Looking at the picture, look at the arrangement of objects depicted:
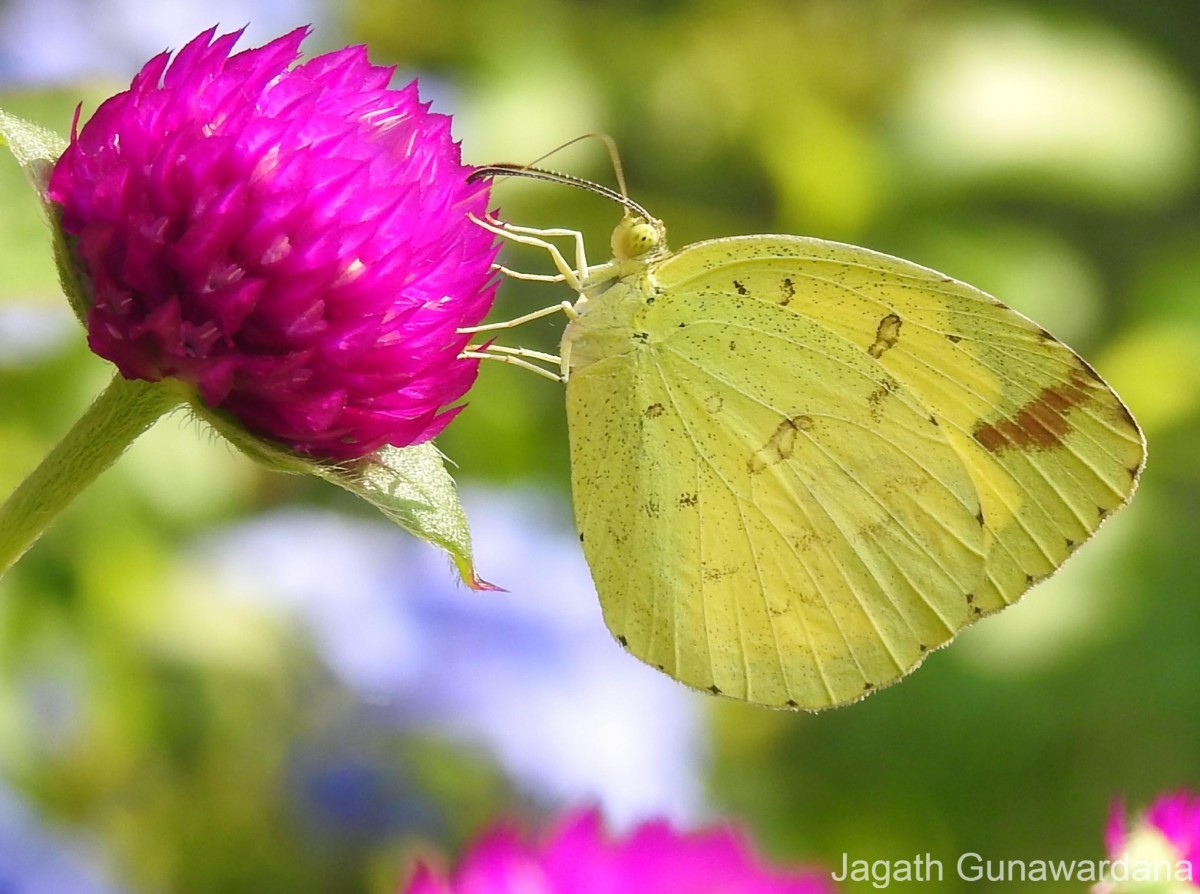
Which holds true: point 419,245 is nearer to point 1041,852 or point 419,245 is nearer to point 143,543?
point 143,543

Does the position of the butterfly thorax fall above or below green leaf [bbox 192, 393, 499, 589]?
above

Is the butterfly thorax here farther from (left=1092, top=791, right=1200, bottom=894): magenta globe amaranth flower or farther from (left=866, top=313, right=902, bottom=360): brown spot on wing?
(left=1092, top=791, right=1200, bottom=894): magenta globe amaranth flower

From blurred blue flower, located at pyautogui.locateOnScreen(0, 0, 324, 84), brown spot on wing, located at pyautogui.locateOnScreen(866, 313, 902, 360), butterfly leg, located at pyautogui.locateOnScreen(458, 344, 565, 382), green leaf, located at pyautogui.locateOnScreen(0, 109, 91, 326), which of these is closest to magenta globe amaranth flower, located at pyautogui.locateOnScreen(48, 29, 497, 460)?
green leaf, located at pyautogui.locateOnScreen(0, 109, 91, 326)

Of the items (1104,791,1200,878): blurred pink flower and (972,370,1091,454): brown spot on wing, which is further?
(972,370,1091,454): brown spot on wing

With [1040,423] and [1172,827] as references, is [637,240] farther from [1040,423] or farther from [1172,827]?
[1172,827]

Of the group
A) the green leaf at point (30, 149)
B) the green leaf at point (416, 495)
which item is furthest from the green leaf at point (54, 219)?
the green leaf at point (416, 495)

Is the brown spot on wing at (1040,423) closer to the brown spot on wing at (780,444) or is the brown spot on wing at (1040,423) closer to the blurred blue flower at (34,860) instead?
the brown spot on wing at (780,444)

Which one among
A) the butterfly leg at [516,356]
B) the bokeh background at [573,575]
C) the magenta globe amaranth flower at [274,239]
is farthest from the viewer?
the bokeh background at [573,575]

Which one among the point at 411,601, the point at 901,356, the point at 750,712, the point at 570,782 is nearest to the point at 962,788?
the point at 750,712
